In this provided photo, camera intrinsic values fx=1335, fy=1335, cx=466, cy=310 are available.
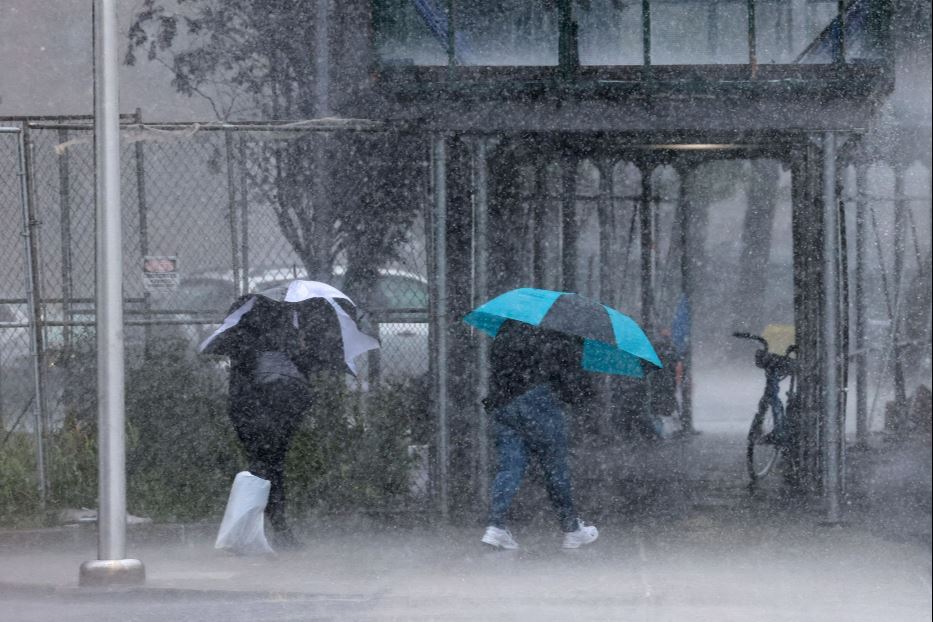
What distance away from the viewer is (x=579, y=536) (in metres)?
8.98

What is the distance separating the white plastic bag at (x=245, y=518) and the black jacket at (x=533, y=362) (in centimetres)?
163

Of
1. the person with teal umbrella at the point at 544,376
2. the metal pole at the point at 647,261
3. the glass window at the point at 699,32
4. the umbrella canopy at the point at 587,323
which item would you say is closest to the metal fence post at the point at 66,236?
the umbrella canopy at the point at 587,323

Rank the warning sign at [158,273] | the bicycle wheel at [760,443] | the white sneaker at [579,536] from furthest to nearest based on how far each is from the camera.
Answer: the bicycle wheel at [760,443]
the warning sign at [158,273]
the white sneaker at [579,536]

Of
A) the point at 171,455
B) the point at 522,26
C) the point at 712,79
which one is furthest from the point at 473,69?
the point at 171,455

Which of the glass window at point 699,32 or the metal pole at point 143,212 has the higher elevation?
the glass window at point 699,32

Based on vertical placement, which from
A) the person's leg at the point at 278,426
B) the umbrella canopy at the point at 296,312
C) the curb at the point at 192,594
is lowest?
the curb at the point at 192,594

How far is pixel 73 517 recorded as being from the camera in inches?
386

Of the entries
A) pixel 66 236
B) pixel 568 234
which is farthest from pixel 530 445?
pixel 568 234

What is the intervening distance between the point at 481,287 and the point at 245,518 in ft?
8.80

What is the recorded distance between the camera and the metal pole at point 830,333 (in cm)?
983

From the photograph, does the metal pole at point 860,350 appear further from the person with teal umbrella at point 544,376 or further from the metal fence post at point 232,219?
the metal fence post at point 232,219

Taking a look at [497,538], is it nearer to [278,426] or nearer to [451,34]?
[278,426]

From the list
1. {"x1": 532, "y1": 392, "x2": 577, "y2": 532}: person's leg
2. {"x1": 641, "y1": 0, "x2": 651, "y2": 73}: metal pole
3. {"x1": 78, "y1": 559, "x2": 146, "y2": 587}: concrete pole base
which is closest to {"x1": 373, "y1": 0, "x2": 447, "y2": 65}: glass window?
{"x1": 641, "y1": 0, "x2": 651, "y2": 73}: metal pole

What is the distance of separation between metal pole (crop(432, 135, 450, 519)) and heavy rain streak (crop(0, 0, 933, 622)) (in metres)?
0.03
